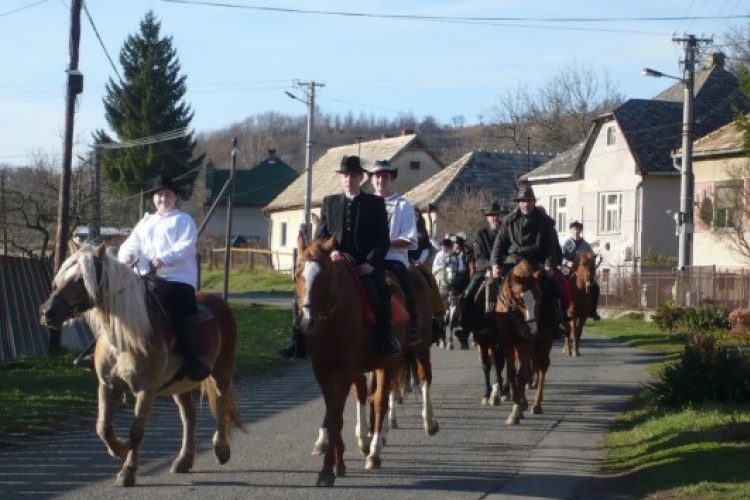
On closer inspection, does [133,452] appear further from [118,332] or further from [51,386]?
[51,386]

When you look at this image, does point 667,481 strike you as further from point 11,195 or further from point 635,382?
point 11,195

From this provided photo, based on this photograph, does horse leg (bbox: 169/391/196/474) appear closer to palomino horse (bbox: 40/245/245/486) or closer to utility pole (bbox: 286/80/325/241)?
palomino horse (bbox: 40/245/245/486)

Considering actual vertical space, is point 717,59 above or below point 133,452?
above

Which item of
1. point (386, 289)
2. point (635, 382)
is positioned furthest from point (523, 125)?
point (386, 289)

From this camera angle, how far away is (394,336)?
445 inches

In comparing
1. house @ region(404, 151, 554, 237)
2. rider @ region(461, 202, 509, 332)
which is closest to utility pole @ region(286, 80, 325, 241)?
house @ region(404, 151, 554, 237)

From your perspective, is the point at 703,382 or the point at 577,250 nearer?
the point at 703,382

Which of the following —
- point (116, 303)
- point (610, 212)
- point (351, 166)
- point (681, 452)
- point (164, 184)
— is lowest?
point (681, 452)

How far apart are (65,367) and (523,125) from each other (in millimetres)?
72973

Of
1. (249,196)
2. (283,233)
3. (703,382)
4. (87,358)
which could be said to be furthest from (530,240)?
(249,196)

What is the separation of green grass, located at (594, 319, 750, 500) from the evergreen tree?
61804 millimetres

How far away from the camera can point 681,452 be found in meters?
11.9

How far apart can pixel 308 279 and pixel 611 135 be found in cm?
4722

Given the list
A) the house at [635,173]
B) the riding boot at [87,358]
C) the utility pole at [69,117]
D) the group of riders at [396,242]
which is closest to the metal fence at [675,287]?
the house at [635,173]
